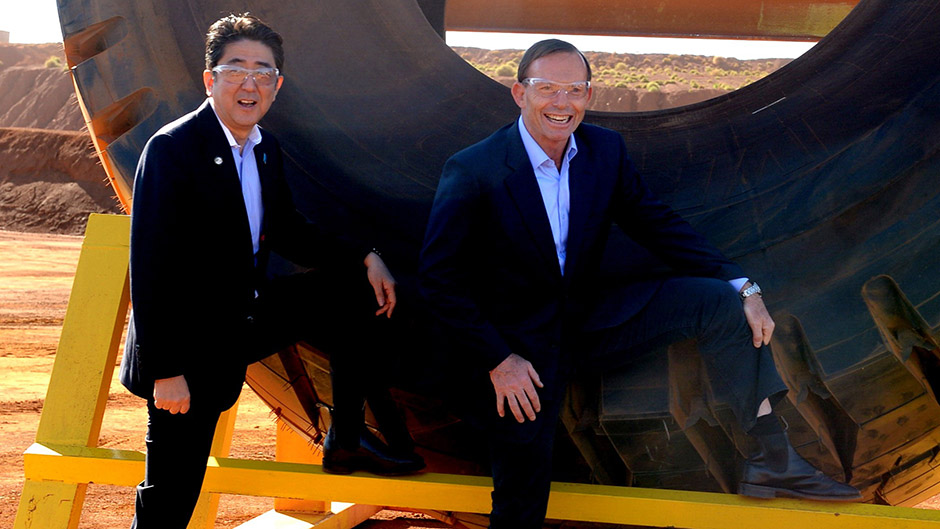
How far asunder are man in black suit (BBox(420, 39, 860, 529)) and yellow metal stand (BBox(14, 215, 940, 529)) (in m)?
0.05

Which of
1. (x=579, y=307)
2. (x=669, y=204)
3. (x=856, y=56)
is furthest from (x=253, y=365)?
(x=856, y=56)

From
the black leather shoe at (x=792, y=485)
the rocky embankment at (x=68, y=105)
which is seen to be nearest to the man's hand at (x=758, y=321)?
the black leather shoe at (x=792, y=485)

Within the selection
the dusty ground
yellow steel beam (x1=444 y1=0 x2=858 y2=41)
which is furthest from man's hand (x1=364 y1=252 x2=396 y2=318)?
yellow steel beam (x1=444 y1=0 x2=858 y2=41)

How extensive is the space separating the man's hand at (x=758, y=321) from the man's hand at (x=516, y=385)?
0.36m

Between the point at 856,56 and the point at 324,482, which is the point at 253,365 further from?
the point at 856,56

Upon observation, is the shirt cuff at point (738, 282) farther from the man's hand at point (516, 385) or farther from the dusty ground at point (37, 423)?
the dusty ground at point (37, 423)

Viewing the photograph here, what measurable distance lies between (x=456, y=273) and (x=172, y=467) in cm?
59

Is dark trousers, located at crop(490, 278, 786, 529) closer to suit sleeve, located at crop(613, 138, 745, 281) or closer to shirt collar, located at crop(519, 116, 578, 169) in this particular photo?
suit sleeve, located at crop(613, 138, 745, 281)

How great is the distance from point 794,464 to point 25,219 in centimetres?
2003

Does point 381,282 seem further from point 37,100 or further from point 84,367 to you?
point 37,100

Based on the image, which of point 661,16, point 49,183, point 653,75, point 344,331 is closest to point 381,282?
point 344,331

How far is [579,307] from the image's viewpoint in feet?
5.32

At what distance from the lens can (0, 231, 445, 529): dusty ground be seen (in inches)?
111

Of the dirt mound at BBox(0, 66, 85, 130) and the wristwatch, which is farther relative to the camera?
the dirt mound at BBox(0, 66, 85, 130)
